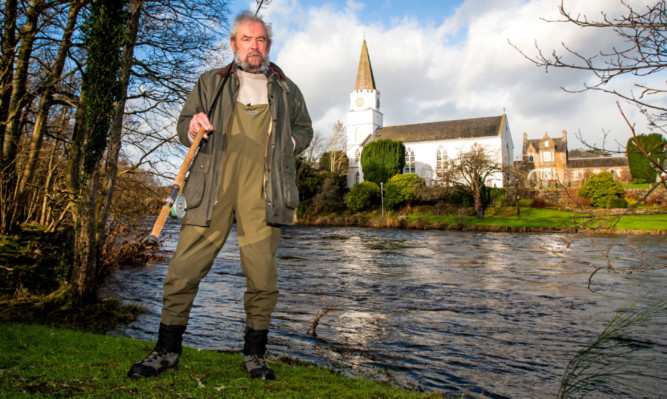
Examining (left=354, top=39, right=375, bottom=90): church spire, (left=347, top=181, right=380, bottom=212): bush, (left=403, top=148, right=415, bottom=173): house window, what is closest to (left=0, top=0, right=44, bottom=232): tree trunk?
(left=347, top=181, right=380, bottom=212): bush

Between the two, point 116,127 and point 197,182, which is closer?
point 197,182

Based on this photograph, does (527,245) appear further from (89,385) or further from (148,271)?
(89,385)

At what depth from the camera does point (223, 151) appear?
370 centimetres

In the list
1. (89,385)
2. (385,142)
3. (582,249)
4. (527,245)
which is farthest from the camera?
(385,142)

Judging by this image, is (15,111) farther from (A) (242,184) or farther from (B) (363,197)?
(B) (363,197)

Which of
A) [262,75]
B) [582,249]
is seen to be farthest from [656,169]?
[582,249]

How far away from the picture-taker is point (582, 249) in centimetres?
2142

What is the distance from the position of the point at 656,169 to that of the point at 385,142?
56700 mm

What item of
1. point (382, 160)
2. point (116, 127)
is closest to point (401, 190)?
point (382, 160)

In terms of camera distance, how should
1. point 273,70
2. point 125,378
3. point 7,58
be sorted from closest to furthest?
point 125,378, point 273,70, point 7,58

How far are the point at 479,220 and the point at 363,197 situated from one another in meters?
13.2

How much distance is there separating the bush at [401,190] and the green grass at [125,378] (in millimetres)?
44721

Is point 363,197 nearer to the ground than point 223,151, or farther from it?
farther from it

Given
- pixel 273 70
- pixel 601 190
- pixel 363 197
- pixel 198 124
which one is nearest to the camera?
pixel 198 124
